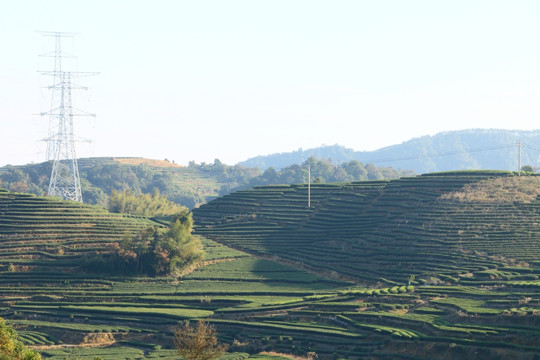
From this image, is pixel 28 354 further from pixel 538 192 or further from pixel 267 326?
pixel 538 192

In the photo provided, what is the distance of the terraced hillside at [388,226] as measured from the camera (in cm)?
8531

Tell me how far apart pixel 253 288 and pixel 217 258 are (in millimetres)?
12565

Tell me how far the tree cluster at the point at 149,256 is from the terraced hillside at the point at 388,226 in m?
11.3

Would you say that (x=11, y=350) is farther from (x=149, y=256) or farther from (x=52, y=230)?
(x=52, y=230)

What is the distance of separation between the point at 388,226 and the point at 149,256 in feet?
103

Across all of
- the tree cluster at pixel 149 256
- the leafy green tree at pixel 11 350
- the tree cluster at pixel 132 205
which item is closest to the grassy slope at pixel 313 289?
→ the tree cluster at pixel 149 256

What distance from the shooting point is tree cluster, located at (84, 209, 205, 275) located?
290 ft

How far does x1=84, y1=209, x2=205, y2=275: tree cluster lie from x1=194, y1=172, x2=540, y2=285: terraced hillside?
1126 centimetres

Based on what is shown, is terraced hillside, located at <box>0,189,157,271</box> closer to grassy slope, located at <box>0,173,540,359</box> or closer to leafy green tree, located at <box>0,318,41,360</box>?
grassy slope, located at <box>0,173,540,359</box>

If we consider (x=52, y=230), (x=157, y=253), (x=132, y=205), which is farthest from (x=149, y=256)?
(x=132, y=205)

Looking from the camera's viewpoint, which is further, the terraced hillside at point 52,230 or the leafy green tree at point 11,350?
the terraced hillside at point 52,230

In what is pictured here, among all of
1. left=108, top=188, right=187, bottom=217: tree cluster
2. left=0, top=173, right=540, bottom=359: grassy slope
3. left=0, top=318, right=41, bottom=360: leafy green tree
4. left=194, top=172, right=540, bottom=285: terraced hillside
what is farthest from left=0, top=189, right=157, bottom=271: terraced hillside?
left=0, top=318, right=41, bottom=360: leafy green tree

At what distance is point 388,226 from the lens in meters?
97.2

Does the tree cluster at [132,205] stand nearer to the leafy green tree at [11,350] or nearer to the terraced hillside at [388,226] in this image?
the terraced hillside at [388,226]
